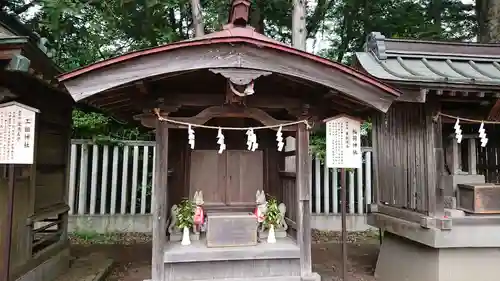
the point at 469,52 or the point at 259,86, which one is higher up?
the point at 469,52

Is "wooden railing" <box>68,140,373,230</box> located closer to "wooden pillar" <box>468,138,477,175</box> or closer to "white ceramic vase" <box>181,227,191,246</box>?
"wooden pillar" <box>468,138,477,175</box>

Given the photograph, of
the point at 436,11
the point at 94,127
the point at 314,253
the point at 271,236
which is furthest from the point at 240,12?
the point at 436,11

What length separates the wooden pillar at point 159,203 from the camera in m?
4.62

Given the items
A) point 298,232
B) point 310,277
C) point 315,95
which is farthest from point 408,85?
point 310,277

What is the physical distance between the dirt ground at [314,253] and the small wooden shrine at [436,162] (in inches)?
34.4

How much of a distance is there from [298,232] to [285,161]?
6.19ft

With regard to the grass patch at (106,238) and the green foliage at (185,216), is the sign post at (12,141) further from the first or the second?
the grass patch at (106,238)

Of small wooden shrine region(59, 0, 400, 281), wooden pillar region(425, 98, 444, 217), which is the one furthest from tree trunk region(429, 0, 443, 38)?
small wooden shrine region(59, 0, 400, 281)

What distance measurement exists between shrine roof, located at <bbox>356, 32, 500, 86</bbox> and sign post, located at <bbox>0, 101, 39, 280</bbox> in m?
4.28

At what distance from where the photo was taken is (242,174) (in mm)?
6297

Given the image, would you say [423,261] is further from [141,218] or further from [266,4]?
[266,4]

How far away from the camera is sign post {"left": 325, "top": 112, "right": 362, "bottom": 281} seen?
455cm

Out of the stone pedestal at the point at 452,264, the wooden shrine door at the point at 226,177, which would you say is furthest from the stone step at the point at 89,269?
the stone pedestal at the point at 452,264

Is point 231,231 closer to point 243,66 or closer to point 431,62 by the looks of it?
point 243,66
